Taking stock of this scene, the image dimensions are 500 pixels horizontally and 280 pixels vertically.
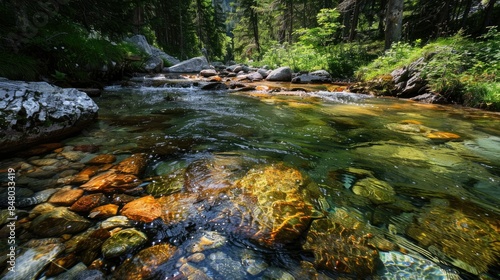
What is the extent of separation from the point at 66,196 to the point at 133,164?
698 millimetres

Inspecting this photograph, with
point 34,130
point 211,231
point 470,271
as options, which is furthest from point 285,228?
point 34,130

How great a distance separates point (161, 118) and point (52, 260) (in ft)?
11.7

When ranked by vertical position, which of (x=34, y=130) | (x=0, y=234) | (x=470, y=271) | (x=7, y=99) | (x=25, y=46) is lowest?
(x=470, y=271)

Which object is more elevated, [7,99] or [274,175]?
[7,99]

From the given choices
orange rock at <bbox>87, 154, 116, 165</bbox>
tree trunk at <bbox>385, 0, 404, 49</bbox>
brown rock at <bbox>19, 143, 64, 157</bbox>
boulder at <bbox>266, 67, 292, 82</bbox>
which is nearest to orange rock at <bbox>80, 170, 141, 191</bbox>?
orange rock at <bbox>87, 154, 116, 165</bbox>

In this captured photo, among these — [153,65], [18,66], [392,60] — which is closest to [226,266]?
[18,66]

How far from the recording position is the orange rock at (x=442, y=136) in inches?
143

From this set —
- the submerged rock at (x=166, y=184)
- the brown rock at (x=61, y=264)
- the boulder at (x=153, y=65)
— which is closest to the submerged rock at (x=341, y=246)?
the submerged rock at (x=166, y=184)

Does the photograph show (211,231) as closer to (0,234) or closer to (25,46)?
(0,234)

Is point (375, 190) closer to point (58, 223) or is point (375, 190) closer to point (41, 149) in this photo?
point (58, 223)

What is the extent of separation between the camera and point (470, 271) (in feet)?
4.42

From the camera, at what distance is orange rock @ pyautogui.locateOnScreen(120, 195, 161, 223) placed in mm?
1766

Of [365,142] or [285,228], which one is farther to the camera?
[365,142]

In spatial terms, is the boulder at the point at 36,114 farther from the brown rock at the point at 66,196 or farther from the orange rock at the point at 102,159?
the brown rock at the point at 66,196
